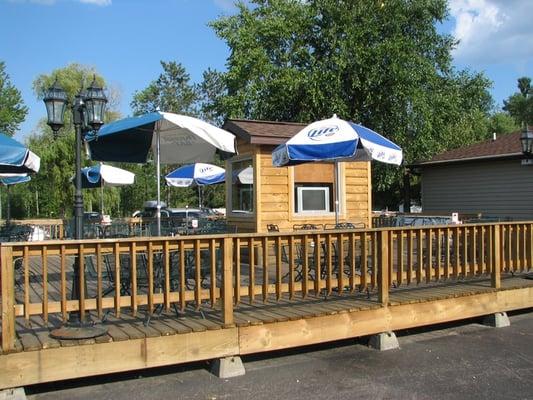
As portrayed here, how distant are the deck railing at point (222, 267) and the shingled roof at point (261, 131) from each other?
2.74m

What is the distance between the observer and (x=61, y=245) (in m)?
4.70

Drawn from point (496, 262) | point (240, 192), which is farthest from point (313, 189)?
→ point (496, 262)

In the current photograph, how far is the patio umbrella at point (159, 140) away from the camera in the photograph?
7230 mm

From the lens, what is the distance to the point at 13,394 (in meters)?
4.44

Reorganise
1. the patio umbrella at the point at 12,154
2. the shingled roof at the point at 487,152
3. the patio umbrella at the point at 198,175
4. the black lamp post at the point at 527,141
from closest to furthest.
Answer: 1. the patio umbrella at the point at 12,154
2. the black lamp post at the point at 527,141
3. the patio umbrella at the point at 198,175
4. the shingled roof at the point at 487,152

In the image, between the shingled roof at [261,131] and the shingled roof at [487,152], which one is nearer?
the shingled roof at [261,131]

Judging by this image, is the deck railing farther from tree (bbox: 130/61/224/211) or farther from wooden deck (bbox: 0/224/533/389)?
tree (bbox: 130/61/224/211)

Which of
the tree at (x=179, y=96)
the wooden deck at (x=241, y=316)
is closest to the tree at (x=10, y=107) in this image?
the tree at (x=179, y=96)

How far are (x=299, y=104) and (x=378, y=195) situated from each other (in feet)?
42.0

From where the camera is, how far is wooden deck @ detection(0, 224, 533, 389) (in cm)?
464

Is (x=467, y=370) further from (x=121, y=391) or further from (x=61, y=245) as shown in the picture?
(x=61, y=245)

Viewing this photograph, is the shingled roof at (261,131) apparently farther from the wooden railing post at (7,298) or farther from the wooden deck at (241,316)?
the wooden railing post at (7,298)

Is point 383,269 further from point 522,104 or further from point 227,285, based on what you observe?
point 522,104

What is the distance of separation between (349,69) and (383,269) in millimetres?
17017
